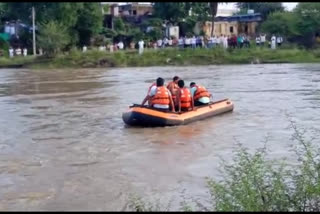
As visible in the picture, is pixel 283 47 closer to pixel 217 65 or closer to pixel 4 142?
pixel 217 65

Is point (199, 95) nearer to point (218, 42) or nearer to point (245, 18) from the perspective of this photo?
point (218, 42)

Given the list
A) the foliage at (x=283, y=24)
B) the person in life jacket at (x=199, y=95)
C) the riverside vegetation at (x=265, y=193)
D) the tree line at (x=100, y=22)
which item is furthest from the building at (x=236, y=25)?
the riverside vegetation at (x=265, y=193)

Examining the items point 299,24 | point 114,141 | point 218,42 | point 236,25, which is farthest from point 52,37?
point 114,141

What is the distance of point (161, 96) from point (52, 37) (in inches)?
996

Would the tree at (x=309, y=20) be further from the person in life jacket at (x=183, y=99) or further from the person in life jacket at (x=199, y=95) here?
the person in life jacket at (x=183, y=99)

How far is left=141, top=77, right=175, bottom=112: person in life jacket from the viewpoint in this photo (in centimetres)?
1345

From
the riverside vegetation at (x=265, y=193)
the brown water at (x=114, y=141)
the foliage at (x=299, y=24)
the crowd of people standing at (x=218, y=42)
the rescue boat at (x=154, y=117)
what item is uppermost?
the foliage at (x=299, y=24)

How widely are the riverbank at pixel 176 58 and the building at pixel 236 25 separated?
13.8m

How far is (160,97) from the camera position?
1348cm

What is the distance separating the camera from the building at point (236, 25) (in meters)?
50.8

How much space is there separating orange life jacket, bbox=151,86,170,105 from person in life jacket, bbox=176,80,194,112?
338mm

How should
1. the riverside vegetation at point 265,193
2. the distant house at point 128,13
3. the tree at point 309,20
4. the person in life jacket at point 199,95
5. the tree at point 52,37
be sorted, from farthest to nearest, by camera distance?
1. the distant house at point 128,13
2. the tree at point 309,20
3. the tree at point 52,37
4. the person in life jacket at point 199,95
5. the riverside vegetation at point 265,193

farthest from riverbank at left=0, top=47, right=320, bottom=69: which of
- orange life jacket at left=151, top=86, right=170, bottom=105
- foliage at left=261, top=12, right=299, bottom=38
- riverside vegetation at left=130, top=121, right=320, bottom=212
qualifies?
riverside vegetation at left=130, top=121, right=320, bottom=212

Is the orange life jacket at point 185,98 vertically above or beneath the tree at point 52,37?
beneath
